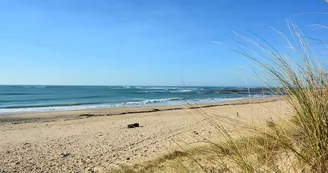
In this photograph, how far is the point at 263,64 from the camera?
1.98 meters

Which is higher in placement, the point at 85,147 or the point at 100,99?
the point at 85,147

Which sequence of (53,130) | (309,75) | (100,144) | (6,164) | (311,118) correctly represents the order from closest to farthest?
(311,118) → (309,75) → (6,164) → (100,144) → (53,130)

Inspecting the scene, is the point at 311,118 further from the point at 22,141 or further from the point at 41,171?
the point at 22,141

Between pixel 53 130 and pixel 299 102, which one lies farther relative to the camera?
pixel 53 130

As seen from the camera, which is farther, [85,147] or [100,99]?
[100,99]

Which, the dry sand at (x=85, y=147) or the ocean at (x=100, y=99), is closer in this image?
the ocean at (x=100, y=99)

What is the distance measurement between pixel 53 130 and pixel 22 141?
5.98ft

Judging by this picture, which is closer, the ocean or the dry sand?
the ocean

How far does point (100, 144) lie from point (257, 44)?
216 inches

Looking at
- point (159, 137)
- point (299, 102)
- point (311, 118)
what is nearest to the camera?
point (311, 118)

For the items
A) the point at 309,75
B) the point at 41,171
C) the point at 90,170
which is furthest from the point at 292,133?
the point at 41,171

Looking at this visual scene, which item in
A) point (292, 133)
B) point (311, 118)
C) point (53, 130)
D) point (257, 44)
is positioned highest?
point (257, 44)

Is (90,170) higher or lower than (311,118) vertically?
lower

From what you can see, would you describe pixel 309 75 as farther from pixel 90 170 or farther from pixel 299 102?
pixel 90 170
